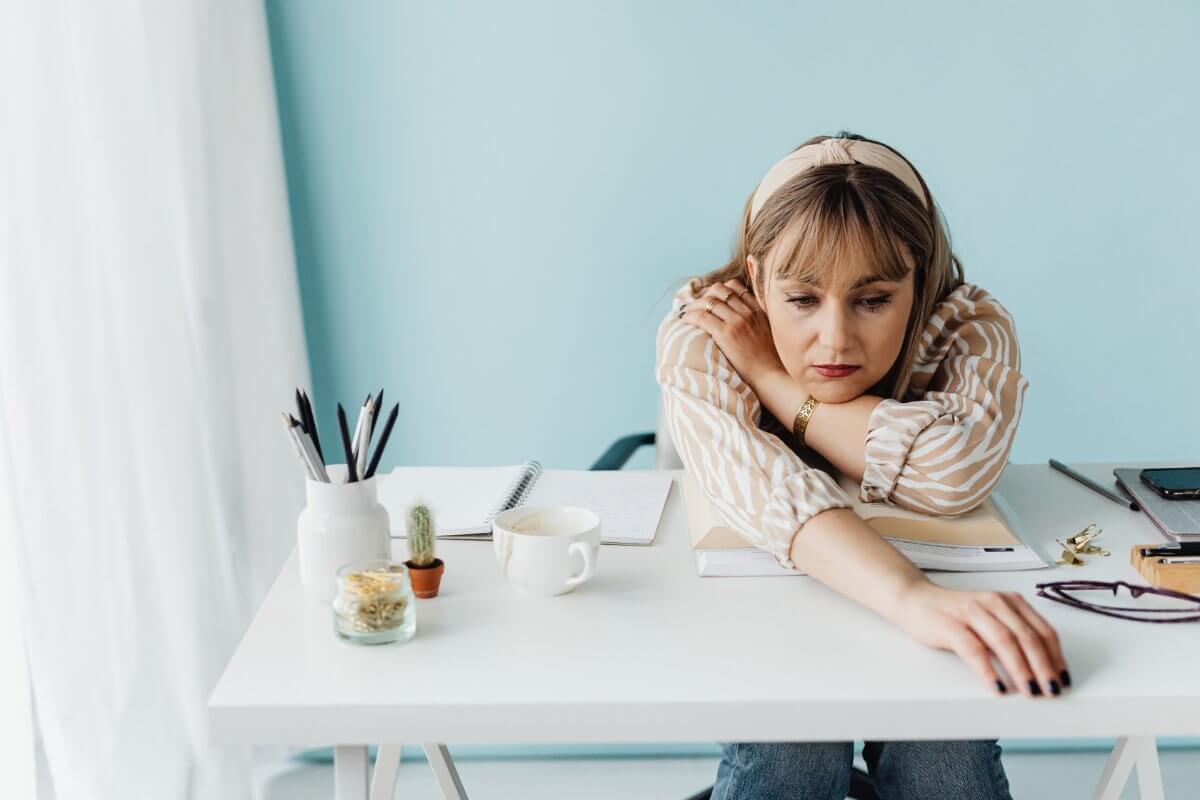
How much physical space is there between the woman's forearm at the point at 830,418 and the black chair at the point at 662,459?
A: 38 centimetres

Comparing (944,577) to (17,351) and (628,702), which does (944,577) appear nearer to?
(628,702)

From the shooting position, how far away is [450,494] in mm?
1307

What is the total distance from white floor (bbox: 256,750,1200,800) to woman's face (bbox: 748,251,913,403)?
3.37ft

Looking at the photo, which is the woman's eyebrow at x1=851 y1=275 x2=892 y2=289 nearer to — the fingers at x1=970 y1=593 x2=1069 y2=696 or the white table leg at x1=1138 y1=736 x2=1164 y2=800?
the fingers at x1=970 y1=593 x2=1069 y2=696

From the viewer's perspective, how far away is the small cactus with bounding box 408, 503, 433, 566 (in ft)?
3.35

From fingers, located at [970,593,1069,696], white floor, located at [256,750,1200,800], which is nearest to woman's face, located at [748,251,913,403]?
fingers, located at [970,593,1069,696]

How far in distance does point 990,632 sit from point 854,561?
15 centimetres

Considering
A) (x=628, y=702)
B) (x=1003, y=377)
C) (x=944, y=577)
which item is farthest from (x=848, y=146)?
(x=628, y=702)

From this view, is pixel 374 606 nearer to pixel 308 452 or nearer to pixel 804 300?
pixel 308 452

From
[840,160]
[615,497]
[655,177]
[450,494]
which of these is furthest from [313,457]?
[655,177]

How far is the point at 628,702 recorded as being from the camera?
33.2 inches

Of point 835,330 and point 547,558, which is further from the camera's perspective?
point 835,330

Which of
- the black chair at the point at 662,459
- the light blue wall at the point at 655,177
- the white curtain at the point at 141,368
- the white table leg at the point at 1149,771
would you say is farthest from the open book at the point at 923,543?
the light blue wall at the point at 655,177

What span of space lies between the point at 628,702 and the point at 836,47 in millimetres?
1448
